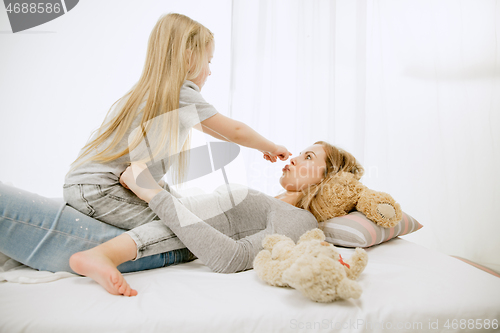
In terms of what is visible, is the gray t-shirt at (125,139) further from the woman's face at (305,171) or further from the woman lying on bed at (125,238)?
the woman's face at (305,171)

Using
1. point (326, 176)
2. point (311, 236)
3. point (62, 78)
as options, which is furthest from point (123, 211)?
point (62, 78)

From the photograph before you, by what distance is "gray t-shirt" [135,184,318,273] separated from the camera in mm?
874

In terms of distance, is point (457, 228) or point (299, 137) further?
point (299, 137)


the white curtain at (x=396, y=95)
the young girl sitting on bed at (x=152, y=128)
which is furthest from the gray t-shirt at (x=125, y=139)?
the white curtain at (x=396, y=95)

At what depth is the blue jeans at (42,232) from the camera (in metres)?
0.83

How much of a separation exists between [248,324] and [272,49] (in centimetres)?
182

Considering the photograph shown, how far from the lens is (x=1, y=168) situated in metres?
2.01

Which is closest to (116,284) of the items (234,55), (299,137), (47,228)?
(47,228)

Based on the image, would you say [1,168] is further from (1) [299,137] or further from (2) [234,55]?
(1) [299,137]

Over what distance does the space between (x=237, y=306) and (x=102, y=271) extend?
32cm

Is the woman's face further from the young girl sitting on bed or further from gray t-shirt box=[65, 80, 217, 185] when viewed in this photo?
gray t-shirt box=[65, 80, 217, 185]

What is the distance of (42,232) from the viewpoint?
2.80 feet

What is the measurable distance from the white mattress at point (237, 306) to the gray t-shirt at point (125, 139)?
1.03 ft

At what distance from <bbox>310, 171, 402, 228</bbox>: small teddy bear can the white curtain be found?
0.68 meters
